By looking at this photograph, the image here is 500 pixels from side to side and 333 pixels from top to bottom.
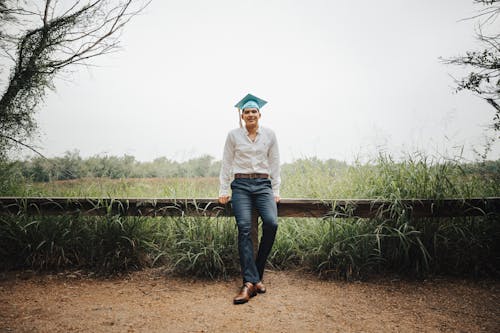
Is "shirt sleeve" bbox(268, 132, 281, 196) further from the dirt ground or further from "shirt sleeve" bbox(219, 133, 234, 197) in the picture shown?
the dirt ground

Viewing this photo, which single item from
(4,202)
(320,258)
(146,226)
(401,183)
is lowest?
(320,258)

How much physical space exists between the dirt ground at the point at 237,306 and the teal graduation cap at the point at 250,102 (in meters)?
1.94

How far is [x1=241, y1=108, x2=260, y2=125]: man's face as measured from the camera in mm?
3070

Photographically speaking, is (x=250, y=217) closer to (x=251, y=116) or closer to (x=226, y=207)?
(x=226, y=207)

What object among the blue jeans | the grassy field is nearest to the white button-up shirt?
the blue jeans

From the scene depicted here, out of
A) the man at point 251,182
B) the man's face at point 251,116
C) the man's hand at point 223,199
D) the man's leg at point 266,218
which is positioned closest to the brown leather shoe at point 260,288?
the man at point 251,182

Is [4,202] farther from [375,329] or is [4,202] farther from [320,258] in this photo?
[375,329]

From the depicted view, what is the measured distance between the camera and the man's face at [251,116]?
3070 mm

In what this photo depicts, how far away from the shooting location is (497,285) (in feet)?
9.69

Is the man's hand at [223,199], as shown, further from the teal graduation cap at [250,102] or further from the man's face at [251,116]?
the teal graduation cap at [250,102]

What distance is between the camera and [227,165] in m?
3.14

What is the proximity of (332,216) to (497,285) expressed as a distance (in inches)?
70.9

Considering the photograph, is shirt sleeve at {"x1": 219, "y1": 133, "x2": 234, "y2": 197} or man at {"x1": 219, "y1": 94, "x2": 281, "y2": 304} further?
shirt sleeve at {"x1": 219, "y1": 133, "x2": 234, "y2": 197}

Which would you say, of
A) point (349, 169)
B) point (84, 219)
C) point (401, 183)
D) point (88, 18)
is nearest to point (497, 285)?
point (401, 183)
